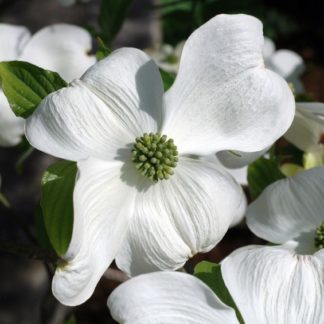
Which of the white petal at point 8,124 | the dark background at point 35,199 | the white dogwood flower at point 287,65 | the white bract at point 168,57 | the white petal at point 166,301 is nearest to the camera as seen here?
the white petal at point 166,301

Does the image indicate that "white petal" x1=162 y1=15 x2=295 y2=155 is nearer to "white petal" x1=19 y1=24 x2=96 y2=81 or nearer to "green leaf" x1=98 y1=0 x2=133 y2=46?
"white petal" x1=19 y1=24 x2=96 y2=81

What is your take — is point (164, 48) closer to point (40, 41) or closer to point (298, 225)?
point (40, 41)

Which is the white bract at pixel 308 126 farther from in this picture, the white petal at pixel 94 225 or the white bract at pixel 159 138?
the white petal at pixel 94 225

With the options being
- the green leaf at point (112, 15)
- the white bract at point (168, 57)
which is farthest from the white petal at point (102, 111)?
the white bract at point (168, 57)

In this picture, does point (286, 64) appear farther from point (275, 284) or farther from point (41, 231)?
point (275, 284)

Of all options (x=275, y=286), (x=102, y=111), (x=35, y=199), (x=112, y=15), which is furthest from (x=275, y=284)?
(x=35, y=199)

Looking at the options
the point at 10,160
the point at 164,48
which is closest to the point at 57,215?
the point at 164,48

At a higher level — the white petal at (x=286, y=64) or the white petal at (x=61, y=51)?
the white petal at (x=61, y=51)
